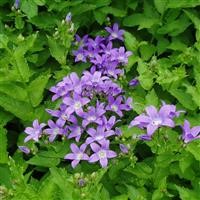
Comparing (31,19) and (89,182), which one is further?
(31,19)

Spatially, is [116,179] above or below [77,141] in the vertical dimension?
below

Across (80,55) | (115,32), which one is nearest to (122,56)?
(80,55)

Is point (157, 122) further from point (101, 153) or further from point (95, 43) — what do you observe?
point (95, 43)

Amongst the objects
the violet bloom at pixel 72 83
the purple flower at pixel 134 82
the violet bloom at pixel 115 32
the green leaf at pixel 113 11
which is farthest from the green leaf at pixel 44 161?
the green leaf at pixel 113 11

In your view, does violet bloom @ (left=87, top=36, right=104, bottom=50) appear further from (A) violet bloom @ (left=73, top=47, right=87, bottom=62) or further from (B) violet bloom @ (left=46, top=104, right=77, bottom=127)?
(B) violet bloom @ (left=46, top=104, right=77, bottom=127)

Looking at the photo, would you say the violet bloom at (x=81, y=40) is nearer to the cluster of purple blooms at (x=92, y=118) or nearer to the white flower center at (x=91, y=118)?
the cluster of purple blooms at (x=92, y=118)

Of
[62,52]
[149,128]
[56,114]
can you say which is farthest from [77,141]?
[62,52]

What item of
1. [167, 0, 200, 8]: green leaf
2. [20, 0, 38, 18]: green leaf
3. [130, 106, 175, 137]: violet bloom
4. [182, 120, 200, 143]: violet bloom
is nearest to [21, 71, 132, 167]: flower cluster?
[130, 106, 175, 137]: violet bloom

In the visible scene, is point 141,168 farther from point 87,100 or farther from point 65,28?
point 65,28
